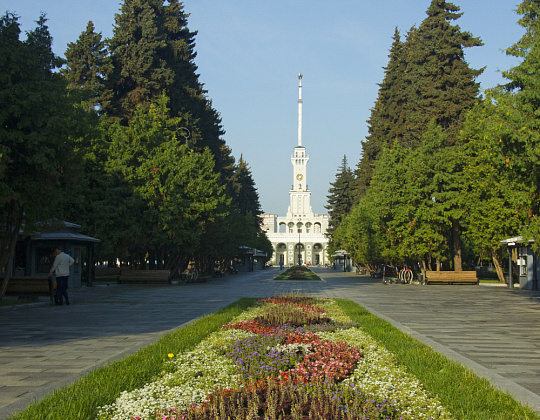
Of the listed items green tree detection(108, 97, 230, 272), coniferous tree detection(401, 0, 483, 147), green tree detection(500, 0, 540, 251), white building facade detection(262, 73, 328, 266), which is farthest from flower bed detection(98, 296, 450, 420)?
white building facade detection(262, 73, 328, 266)

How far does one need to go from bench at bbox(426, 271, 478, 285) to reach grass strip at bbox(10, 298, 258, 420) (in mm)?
25635

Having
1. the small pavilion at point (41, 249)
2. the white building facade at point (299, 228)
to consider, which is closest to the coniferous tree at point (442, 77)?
the small pavilion at point (41, 249)

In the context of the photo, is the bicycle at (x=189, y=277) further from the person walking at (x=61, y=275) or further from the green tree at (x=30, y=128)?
the green tree at (x=30, y=128)

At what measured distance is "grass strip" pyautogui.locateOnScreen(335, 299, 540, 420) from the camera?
17.0ft

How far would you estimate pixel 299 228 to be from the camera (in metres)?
184

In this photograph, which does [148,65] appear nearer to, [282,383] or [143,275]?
[143,275]

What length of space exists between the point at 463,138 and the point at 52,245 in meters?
23.2

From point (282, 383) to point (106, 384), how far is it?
74.1 inches

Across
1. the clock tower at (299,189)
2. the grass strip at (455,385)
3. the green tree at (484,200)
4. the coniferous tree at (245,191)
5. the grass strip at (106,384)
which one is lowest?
the grass strip at (455,385)

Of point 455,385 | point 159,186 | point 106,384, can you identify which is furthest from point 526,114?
point 159,186

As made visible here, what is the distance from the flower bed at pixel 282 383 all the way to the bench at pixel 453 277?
24.0 metres

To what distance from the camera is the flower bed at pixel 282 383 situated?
511cm

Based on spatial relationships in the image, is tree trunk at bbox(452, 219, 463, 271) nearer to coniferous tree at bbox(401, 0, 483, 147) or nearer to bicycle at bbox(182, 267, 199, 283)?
coniferous tree at bbox(401, 0, 483, 147)

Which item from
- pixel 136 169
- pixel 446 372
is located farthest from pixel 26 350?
pixel 136 169
